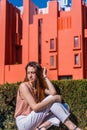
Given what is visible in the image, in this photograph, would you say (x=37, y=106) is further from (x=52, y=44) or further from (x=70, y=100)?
(x=52, y=44)

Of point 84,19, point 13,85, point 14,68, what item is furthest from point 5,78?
point 13,85

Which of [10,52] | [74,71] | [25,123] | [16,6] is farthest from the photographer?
[16,6]

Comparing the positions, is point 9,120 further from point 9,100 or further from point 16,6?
point 16,6

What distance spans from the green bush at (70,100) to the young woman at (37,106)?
5422 mm

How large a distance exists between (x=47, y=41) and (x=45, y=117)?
83.8ft

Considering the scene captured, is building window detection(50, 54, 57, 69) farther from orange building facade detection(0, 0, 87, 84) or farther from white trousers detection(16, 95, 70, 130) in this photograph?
white trousers detection(16, 95, 70, 130)

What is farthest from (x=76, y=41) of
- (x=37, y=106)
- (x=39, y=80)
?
(x=37, y=106)

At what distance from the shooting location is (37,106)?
3.79 meters

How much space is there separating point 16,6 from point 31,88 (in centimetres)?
3163

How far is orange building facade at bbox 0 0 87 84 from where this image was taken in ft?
93.3

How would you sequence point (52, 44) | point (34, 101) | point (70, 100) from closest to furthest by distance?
1. point (34, 101)
2. point (70, 100)
3. point (52, 44)

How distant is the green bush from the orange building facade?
1774 cm

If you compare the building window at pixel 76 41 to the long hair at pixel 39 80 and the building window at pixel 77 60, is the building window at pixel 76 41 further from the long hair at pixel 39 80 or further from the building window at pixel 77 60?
the long hair at pixel 39 80

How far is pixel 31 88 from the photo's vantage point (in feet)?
13.3
